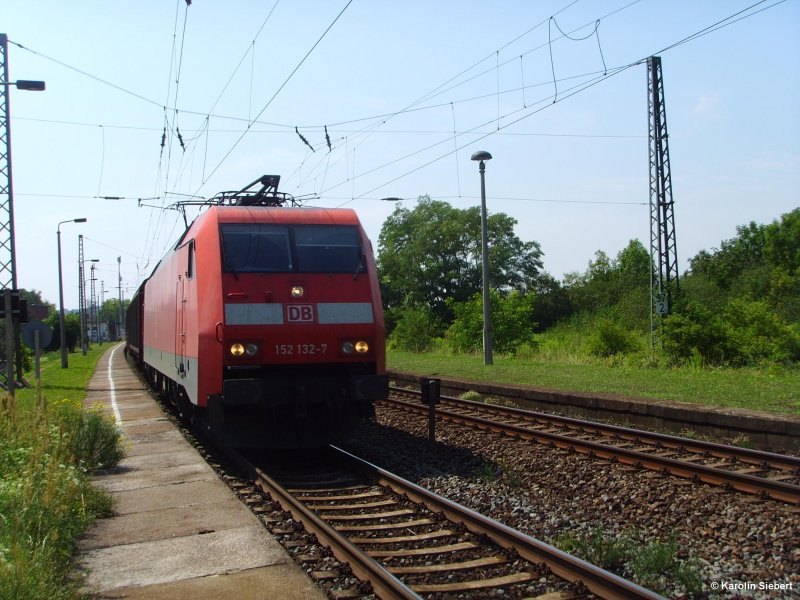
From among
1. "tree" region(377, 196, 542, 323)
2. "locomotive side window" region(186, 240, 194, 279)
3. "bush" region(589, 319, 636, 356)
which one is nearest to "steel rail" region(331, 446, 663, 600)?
"locomotive side window" region(186, 240, 194, 279)

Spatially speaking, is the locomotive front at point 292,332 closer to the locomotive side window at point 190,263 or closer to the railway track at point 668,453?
the locomotive side window at point 190,263

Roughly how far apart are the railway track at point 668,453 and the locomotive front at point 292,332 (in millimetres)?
2673

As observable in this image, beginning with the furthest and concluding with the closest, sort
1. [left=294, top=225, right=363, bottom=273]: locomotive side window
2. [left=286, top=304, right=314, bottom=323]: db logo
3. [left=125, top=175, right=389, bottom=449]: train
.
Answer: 1. [left=294, top=225, right=363, bottom=273]: locomotive side window
2. [left=286, top=304, right=314, bottom=323]: db logo
3. [left=125, top=175, right=389, bottom=449]: train

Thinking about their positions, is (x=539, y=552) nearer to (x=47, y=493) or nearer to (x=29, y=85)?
(x=47, y=493)

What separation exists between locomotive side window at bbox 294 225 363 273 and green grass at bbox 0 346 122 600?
3394 mm

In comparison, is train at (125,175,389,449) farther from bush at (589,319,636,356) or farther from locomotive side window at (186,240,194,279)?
bush at (589,319,636,356)

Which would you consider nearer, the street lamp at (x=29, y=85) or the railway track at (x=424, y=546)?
the railway track at (x=424, y=546)

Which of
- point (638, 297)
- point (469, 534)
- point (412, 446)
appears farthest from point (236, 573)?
point (638, 297)

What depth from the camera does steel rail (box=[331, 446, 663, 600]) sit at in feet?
15.5

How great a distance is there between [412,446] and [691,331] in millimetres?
11364

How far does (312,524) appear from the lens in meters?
6.53

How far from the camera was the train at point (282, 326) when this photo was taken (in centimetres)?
904

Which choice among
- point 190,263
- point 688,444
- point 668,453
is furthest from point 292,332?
point 688,444

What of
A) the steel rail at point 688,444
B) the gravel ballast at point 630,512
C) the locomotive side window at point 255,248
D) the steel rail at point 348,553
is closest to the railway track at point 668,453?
the steel rail at point 688,444
